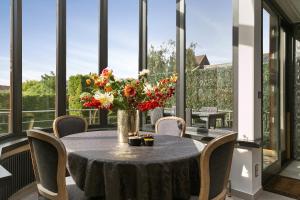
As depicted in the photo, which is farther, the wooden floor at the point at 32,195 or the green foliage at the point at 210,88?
the green foliage at the point at 210,88

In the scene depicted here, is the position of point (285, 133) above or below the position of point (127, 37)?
below

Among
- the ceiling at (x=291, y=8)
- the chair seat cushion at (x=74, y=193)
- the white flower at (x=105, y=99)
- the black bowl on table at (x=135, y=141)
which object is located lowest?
the chair seat cushion at (x=74, y=193)

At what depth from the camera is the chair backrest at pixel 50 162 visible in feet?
5.64

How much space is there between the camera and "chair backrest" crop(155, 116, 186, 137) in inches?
122

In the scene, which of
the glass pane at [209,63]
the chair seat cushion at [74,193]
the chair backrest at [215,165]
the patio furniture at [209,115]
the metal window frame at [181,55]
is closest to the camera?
the chair backrest at [215,165]

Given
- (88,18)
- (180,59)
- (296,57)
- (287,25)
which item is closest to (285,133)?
(296,57)

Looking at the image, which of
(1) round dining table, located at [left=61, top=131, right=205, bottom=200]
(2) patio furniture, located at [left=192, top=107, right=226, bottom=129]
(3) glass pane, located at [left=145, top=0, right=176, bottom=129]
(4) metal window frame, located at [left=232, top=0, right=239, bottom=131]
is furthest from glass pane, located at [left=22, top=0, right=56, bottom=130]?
(4) metal window frame, located at [left=232, top=0, right=239, bottom=131]

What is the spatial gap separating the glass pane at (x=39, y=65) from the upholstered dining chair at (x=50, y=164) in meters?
1.76

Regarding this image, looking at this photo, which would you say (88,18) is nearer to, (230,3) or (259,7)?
(230,3)

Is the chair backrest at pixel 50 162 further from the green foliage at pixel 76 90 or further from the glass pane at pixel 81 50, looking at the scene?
the green foliage at pixel 76 90

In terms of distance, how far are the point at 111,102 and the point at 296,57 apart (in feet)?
12.7

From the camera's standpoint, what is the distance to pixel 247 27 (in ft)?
10.1

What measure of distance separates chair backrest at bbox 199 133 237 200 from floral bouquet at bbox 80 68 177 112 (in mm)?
745

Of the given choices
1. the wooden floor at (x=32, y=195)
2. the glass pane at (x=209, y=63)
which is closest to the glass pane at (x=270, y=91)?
the wooden floor at (x=32, y=195)
